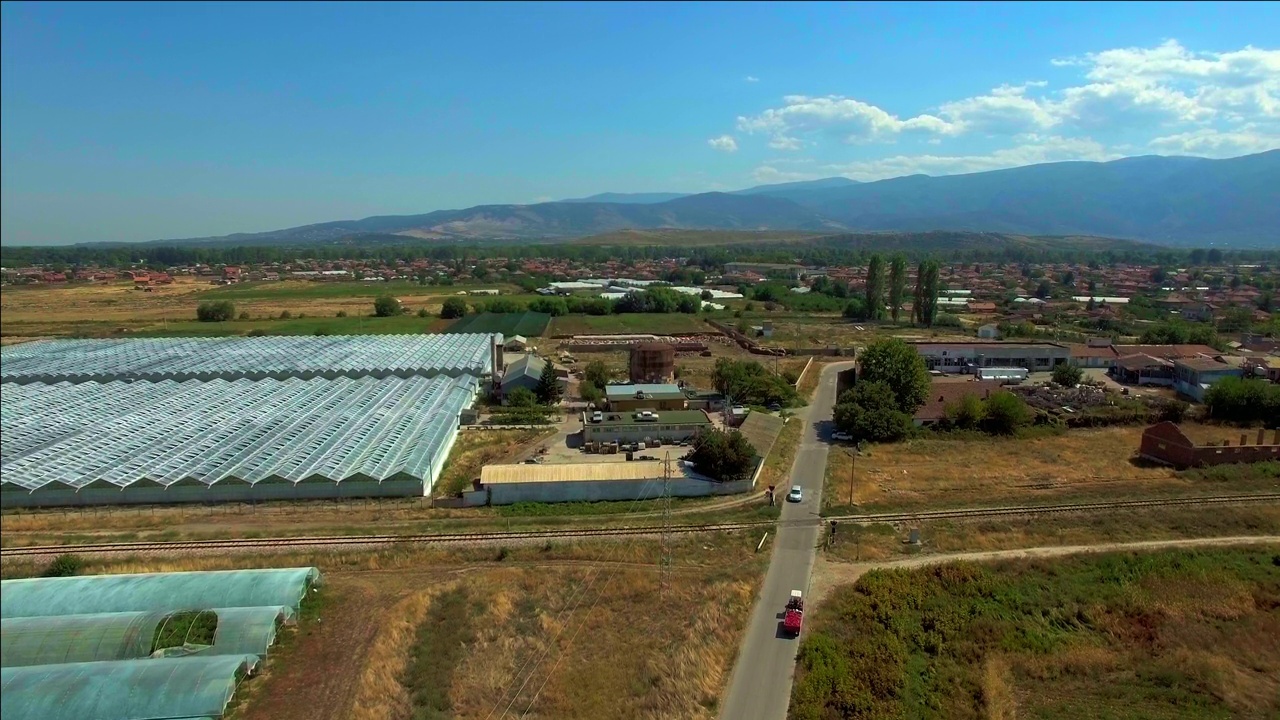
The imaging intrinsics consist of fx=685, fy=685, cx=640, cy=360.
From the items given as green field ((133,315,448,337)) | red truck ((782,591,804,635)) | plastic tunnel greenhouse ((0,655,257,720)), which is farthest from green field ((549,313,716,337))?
plastic tunnel greenhouse ((0,655,257,720))

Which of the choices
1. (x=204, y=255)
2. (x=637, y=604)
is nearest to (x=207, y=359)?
(x=637, y=604)

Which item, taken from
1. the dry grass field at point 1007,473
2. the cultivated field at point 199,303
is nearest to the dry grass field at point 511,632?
the dry grass field at point 1007,473

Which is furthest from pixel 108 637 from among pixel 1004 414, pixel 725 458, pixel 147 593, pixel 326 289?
pixel 326 289

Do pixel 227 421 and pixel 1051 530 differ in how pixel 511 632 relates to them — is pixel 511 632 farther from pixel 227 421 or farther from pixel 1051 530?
pixel 227 421

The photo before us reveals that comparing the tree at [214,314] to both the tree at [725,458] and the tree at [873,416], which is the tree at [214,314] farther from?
the tree at [873,416]

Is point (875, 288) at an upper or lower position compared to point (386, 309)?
upper
